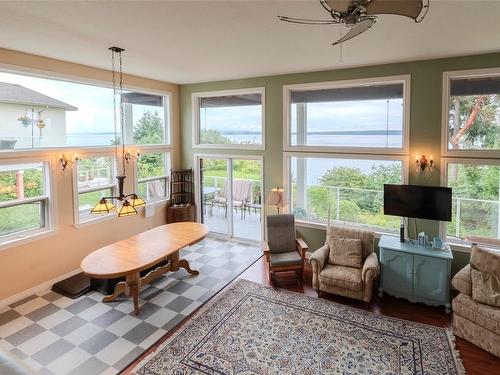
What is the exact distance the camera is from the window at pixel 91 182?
542cm

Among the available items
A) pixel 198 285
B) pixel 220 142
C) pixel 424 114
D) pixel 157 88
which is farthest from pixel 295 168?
pixel 157 88

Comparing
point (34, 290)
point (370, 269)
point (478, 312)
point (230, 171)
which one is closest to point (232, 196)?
point (230, 171)

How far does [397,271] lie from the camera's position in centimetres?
457

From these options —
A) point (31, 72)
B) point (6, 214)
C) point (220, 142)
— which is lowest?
point (6, 214)

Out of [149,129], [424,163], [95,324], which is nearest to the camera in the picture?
[95,324]

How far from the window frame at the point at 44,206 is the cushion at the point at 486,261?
227 inches

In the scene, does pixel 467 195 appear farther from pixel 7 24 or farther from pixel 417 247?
pixel 7 24

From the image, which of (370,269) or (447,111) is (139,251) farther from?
(447,111)

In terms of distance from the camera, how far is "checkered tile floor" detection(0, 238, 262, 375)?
3.42m

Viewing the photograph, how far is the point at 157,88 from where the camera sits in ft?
22.1

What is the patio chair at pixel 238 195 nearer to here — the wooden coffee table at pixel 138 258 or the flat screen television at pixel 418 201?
the wooden coffee table at pixel 138 258

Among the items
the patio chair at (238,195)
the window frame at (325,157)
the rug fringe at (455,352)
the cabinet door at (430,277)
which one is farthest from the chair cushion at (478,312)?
the patio chair at (238,195)

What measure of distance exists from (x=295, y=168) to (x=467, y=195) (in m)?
2.76

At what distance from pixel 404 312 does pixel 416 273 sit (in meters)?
0.54
